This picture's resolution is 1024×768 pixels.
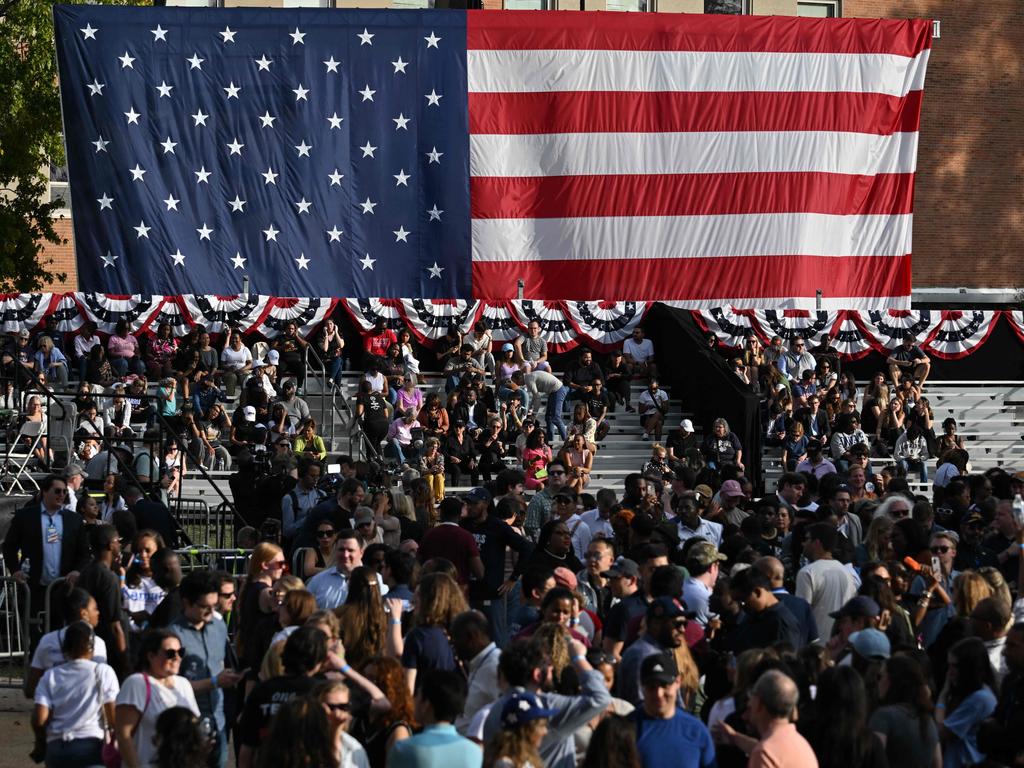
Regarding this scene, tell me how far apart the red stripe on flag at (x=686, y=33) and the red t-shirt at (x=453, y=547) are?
18.0m

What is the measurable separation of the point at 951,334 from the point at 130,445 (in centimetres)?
1459

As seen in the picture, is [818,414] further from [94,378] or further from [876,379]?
[94,378]

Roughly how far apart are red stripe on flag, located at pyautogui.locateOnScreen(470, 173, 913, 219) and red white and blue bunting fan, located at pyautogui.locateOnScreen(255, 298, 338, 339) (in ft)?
10.6

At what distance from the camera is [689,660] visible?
8.32 meters

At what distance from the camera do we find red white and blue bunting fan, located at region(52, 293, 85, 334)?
86.3 ft

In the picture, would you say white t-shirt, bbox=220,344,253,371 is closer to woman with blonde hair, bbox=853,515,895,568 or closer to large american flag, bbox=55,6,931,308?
large american flag, bbox=55,6,931,308

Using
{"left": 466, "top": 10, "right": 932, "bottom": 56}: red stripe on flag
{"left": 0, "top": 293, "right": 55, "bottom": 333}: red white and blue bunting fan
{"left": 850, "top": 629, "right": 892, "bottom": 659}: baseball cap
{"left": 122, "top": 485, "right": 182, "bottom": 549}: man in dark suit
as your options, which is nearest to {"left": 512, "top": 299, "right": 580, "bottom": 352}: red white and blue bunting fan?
{"left": 466, "top": 10, "right": 932, "bottom": 56}: red stripe on flag

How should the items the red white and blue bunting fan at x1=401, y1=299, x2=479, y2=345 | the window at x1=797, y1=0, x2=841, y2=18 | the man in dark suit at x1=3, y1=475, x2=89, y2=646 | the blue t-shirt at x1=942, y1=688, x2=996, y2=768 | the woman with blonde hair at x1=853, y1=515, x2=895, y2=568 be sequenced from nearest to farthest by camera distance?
1. the blue t-shirt at x1=942, y1=688, x2=996, y2=768
2. the woman with blonde hair at x1=853, y1=515, x2=895, y2=568
3. the man in dark suit at x1=3, y1=475, x2=89, y2=646
4. the red white and blue bunting fan at x1=401, y1=299, x2=479, y2=345
5. the window at x1=797, y1=0, x2=841, y2=18

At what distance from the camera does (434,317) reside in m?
27.2

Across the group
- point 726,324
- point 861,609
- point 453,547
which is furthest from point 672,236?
point 861,609

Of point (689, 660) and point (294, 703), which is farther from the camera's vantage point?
point (689, 660)

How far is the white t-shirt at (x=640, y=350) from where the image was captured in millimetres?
26844

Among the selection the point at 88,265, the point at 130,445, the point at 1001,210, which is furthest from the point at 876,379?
the point at 1001,210

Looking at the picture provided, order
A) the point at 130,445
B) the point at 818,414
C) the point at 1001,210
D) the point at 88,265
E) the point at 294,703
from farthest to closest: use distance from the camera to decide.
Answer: the point at 1001,210
the point at 88,265
the point at 818,414
the point at 130,445
the point at 294,703
